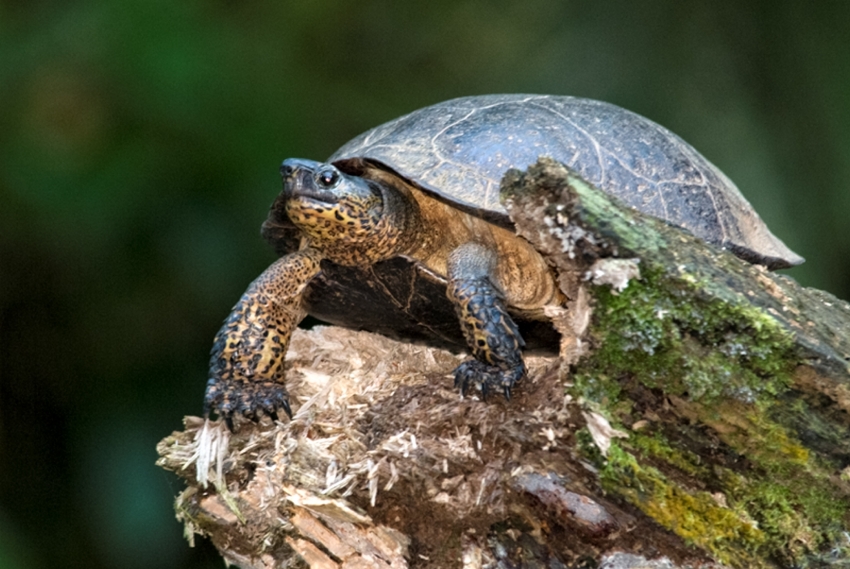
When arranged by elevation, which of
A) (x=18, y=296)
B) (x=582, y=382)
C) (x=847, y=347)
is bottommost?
(x=18, y=296)

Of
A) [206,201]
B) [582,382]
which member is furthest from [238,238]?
[582,382]

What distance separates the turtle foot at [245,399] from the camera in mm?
2311

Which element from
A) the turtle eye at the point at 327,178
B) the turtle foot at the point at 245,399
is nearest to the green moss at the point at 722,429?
the turtle foot at the point at 245,399

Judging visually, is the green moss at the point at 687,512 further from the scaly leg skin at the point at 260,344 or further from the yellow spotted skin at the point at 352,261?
the scaly leg skin at the point at 260,344

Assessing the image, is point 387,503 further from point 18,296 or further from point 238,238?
point 18,296

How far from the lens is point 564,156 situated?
2.54 m

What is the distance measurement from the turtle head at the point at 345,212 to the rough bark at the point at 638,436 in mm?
897

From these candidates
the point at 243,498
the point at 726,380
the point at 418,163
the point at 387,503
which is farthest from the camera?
the point at 418,163

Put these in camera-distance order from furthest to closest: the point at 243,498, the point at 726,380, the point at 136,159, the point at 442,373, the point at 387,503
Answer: the point at 136,159
the point at 442,373
the point at 243,498
the point at 387,503
the point at 726,380

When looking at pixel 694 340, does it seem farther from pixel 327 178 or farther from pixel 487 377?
pixel 327 178

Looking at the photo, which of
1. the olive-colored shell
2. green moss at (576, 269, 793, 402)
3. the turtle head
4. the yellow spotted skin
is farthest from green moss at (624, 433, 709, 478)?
the turtle head

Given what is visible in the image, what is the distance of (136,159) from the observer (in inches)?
154

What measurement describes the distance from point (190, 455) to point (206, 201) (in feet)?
7.03

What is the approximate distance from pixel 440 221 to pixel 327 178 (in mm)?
458
